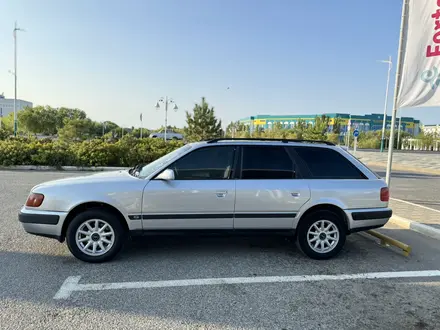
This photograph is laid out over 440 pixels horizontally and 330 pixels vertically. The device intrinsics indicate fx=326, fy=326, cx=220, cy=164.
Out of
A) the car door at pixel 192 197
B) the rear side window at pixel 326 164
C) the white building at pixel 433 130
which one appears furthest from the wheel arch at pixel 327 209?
the white building at pixel 433 130

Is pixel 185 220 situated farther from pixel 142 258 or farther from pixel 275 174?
pixel 275 174

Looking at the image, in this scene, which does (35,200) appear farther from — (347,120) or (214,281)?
(347,120)

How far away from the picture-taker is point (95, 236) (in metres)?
4.16

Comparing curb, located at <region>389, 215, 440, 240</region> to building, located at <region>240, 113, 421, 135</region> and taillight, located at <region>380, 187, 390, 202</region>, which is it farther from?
building, located at <region>240, 113, 421, 135</region>

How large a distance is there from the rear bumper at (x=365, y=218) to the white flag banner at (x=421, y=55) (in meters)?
3.10

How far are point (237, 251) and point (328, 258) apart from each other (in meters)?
1.28

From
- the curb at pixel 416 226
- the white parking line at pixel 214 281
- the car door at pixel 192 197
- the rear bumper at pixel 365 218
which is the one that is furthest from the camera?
the curb at pixel 416 226

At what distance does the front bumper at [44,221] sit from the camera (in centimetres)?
404

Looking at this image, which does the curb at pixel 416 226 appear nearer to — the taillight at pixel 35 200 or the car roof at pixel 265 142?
the car roof at pixel 265 142

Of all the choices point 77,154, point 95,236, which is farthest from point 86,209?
point 77,154

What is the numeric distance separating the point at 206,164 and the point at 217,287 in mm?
1584

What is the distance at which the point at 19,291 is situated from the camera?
3393 millimetres

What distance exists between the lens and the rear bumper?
4.52m

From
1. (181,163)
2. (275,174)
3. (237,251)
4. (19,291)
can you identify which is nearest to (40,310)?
(19,291)
